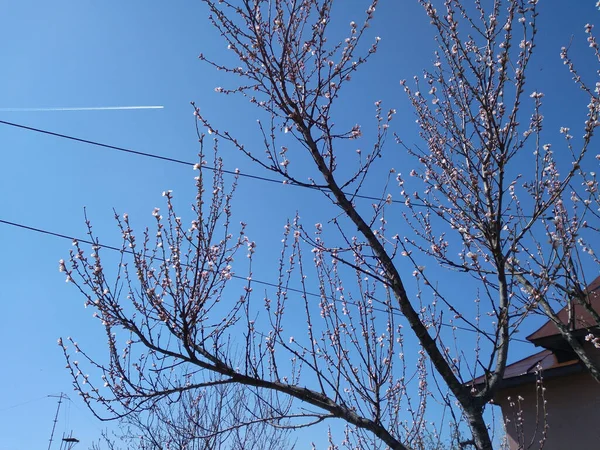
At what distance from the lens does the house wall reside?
234 inches

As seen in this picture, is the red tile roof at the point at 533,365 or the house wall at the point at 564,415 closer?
the house wall at the point at 564,415

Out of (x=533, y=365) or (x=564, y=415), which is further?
(x=533, y=365)

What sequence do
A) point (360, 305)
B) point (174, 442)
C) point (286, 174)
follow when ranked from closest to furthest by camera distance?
point (286, 174)
point (360, 305)
point (174, 442)

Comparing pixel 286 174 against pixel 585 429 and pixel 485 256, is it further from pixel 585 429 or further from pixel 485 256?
pixel 585 429

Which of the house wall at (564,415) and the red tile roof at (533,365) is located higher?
the red tile roof at (533,365)

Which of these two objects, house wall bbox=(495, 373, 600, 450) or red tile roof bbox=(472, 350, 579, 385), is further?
red tile roof bbox=(472, 350, 579, 385)

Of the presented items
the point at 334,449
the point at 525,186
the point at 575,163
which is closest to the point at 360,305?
the point at 575,163

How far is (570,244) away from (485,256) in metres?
1.05

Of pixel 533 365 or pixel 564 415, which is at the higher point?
pixel 533 365

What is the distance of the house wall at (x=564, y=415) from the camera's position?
5.93 meters

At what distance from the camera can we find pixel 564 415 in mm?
6156

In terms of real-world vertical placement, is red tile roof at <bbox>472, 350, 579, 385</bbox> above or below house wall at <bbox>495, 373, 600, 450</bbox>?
above

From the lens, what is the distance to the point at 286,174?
3.11 meters

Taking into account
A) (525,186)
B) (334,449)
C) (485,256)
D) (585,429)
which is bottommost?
(585,429)
